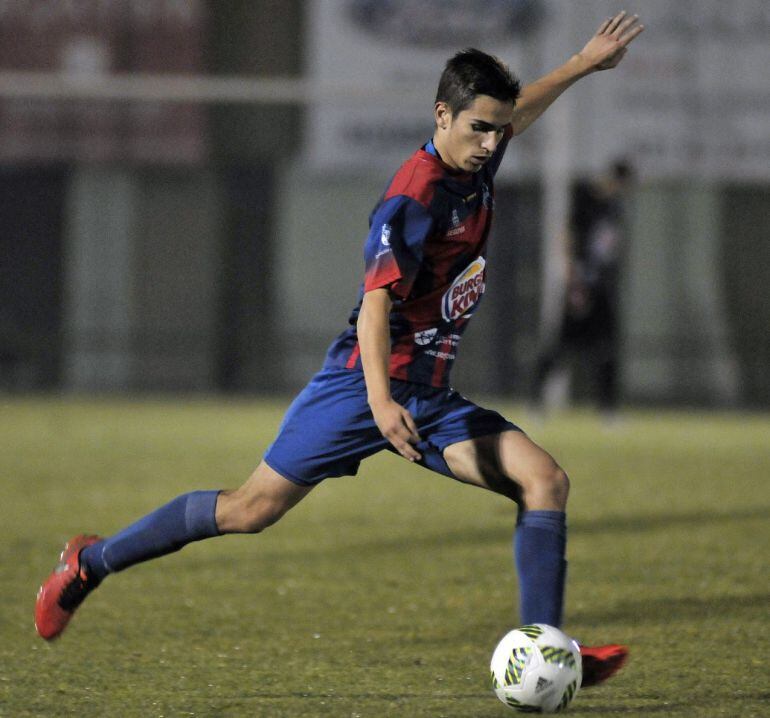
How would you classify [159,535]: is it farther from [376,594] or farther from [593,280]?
[593,280]

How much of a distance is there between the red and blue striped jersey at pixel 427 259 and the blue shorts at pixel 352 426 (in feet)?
0.14

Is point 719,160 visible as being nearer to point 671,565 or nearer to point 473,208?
point 671,565

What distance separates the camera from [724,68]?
55.3ft

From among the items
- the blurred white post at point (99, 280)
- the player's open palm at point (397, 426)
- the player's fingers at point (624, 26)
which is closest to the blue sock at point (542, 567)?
the player's open palm at point (397, 426)

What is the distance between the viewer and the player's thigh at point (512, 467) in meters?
4.01

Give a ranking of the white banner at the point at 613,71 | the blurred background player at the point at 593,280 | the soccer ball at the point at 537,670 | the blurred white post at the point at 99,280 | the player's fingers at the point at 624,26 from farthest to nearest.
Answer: the blurred white post at the point at 99,280 < the white banner at the point at 613,71 < the blurred background player at the point at 593,280 < the player's fingers at the point at 624,26 < the soccer ball at the point at 537,670

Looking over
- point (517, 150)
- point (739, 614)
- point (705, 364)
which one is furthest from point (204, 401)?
point (739, 614)

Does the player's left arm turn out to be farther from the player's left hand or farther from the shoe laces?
the shoe laces

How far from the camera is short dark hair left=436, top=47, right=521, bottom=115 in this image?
13.0ft

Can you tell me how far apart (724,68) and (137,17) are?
6152 mm

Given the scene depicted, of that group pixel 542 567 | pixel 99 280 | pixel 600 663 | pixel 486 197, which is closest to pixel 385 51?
pixel 99 280

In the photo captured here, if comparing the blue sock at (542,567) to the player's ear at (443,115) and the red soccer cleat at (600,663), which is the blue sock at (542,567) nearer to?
the red soccer cleat at (600,663)

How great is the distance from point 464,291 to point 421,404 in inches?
12.3

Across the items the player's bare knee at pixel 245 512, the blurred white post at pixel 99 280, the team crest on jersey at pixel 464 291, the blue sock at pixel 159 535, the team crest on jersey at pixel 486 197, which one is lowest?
the blurred white post at pixel 99 280
